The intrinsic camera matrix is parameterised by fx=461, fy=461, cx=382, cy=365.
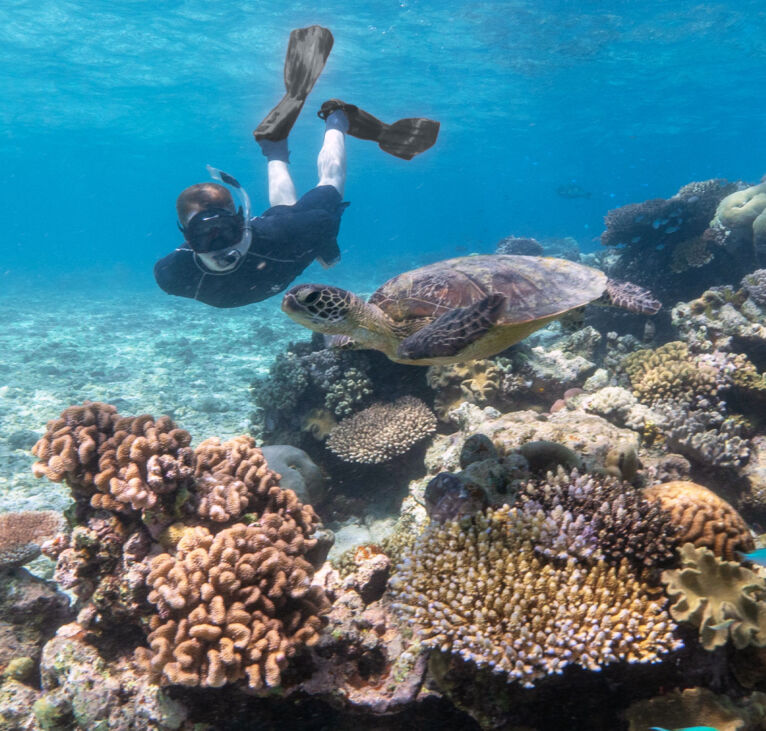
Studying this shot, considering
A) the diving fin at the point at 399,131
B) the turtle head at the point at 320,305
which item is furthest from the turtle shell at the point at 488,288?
the diving fin at the point at 399,131

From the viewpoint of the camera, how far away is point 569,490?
3.18m

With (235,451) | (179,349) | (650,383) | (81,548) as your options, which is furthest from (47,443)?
(179,349)

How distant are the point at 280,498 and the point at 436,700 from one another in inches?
71.9

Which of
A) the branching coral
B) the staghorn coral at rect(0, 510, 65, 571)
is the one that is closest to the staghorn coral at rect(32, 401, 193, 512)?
the branching coral

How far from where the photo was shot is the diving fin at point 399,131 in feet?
27.3

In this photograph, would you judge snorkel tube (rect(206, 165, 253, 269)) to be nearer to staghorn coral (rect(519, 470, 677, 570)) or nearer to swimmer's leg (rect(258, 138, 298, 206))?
swimmer's leg (rect(258, 138, 298, 206))

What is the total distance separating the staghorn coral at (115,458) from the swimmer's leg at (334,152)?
6.89 meters

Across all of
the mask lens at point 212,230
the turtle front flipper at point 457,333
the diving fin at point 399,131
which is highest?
the diving fin at point 399,131

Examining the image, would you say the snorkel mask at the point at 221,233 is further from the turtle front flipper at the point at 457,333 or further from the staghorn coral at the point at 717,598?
the staghorn coral at the point at 717,598

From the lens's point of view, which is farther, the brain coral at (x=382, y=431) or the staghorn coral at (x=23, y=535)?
the brain coral at (x=382, y=431)

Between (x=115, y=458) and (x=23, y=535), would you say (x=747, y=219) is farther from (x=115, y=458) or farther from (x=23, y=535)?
(x=23, y=535)

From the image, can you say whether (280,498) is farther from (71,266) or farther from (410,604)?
(71,266)

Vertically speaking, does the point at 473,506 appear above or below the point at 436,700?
above

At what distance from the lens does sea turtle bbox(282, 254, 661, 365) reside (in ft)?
11.3
